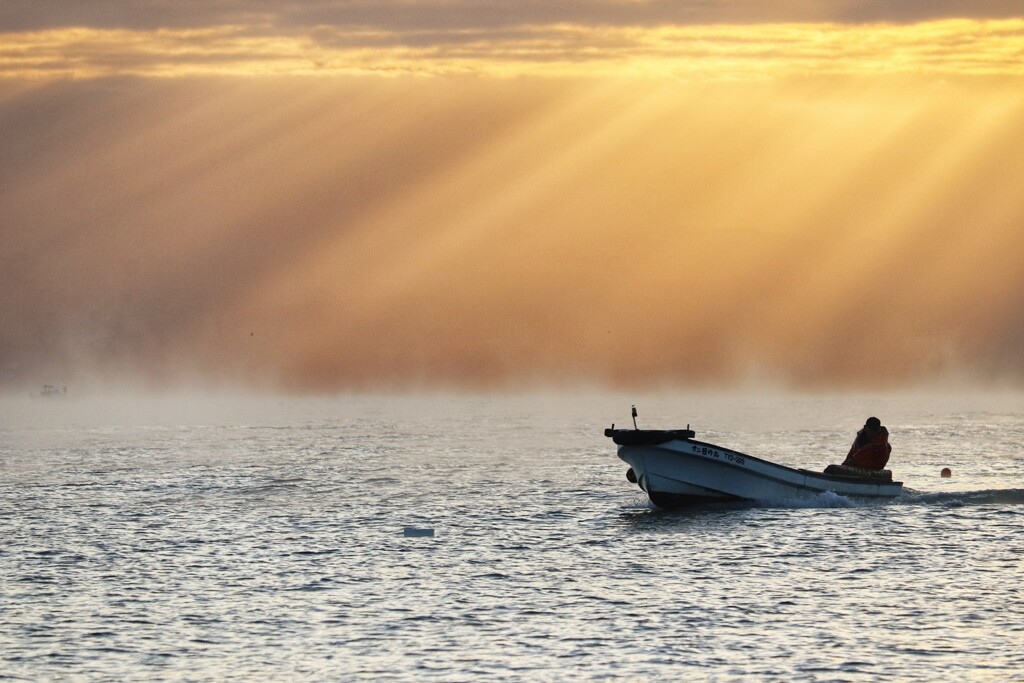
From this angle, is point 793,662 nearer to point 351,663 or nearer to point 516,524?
point 351,663

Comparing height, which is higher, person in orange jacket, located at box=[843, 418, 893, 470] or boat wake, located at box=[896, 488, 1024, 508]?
person in orange jacket, located at box=[843, 418, 893, 470]

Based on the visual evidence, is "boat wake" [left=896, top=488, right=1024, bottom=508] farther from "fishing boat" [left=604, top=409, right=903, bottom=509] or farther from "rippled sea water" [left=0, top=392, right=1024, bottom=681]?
"fishing boat" [left=604, top=409, right=903, bottom=509]

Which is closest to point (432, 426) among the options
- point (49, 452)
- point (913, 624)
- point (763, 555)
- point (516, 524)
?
point (49, 452)

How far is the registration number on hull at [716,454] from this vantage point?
57812 mm

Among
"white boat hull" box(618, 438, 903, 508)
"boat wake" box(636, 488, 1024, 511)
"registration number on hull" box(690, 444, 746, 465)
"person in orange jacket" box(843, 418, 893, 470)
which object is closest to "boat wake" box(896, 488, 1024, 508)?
"boat wake" box(636, 488, 1024, 511)

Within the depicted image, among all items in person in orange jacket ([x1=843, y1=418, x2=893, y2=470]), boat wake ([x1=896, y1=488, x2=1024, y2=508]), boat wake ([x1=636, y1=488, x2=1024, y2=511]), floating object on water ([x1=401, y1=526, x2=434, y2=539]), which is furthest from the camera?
boat wake ([x1=896, y1=488, x2=1024, y2=508])

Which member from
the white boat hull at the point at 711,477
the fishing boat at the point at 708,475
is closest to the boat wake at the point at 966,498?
the fishing boat at the point at 708,475

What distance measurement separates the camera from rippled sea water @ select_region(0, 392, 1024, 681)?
31.8 m

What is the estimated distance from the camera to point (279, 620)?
36.8 metres

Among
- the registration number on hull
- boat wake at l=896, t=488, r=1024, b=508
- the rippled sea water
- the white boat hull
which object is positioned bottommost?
the rippled sea water

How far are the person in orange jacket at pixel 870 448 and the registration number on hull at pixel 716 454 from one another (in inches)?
195

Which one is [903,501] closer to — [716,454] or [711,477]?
[711,477]

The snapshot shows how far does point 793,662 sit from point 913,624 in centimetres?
572

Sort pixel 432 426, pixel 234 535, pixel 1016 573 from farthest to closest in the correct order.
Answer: pixel 432 426, pixel 234 535, pixel 1016 573
